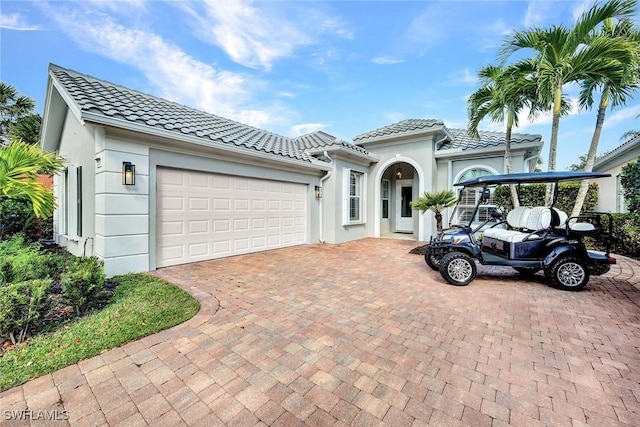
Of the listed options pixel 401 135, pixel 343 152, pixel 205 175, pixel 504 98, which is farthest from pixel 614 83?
pixel 205 175

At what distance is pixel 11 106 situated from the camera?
1266cm

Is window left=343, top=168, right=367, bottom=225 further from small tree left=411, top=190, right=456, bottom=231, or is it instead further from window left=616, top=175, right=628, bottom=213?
window left=616, top=175, right=628, bottom=213

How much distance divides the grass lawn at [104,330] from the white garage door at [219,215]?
1.86m

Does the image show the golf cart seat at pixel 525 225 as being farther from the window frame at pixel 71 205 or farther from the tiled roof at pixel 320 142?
the window frame at pixel 71 205

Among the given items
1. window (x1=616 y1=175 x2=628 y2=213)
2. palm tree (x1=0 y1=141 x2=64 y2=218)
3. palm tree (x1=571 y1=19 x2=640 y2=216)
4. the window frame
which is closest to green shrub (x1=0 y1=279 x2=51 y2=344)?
palm tree (x1=0 y1=141 x2=64 y2=218)

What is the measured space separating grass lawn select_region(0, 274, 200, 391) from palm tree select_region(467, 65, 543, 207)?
28.6 ft

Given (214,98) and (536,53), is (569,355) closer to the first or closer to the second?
(536,53)

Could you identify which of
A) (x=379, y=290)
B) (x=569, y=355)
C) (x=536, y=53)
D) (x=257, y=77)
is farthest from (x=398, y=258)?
(x=257, y=77)

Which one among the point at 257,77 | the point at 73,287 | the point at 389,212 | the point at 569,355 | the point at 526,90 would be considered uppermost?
the point at 257,77

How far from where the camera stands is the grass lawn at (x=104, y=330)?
2369mm

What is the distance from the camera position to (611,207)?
10.9 metres

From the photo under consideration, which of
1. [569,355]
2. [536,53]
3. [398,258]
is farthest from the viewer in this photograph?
[398,258]

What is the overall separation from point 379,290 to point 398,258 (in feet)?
9.45

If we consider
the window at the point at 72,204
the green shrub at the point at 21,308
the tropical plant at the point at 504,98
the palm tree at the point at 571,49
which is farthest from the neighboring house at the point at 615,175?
the window at the point at 72,204
